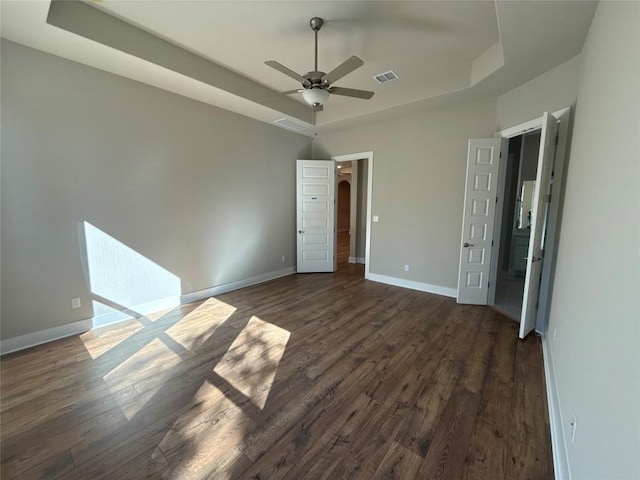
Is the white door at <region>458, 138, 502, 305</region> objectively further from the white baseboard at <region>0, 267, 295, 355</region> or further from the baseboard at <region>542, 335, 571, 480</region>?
the white baseboard at <region>0, 267, 295, 355</region>

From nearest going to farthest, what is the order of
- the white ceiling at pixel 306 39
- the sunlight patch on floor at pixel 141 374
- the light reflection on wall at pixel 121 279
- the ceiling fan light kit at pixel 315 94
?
the sunlight patch on floor at pixel 141 374 → the white ceiling at pixel 306 39 → the ceiling fan light kit at pixel 315 94 → the light reflection on wall at pixel 121 279

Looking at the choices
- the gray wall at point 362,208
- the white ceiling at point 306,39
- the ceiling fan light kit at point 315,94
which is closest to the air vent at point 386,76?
the white ceiling at point 306,39

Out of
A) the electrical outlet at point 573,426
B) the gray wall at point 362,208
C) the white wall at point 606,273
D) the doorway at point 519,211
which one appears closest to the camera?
the white wall at point 606,273

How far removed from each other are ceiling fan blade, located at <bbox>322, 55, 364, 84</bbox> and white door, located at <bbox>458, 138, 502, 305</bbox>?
228 cm

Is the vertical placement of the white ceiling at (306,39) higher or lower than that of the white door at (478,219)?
higher

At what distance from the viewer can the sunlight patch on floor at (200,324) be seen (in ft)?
9.61

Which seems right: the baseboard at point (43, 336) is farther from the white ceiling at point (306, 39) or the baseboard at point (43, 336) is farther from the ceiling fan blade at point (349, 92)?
the ceiling fan blade at point (349, 92)

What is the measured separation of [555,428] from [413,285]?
9.99ft

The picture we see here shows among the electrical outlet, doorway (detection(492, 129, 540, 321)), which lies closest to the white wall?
the electrical outlet

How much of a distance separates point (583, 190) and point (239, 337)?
3.36 metres

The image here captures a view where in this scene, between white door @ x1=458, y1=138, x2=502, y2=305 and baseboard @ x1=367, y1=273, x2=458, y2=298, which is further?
baseboard @ x1=367, y1=273, x2=458, y2=298

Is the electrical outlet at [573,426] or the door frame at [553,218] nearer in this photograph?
the electrical outlet at [573,426]

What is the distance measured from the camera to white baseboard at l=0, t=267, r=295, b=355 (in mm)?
2676

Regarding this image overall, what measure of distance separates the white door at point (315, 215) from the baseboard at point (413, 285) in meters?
1.12
